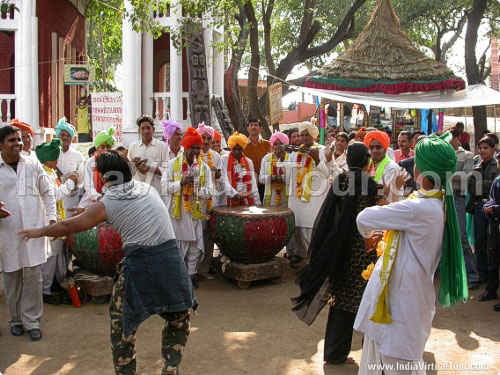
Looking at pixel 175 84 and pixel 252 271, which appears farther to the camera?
pixel 175 84

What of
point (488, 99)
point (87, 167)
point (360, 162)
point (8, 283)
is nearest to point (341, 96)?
point (488, 99)

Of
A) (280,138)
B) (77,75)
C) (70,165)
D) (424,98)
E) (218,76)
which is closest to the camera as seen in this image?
(70,165)

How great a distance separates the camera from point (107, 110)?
10930 millimetres

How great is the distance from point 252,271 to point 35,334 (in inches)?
99.8

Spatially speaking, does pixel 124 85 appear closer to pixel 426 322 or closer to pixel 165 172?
pixel 165 172

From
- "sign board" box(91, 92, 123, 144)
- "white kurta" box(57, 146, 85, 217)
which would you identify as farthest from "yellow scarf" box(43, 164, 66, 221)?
"sign board" box(91, 92, 123, 144)

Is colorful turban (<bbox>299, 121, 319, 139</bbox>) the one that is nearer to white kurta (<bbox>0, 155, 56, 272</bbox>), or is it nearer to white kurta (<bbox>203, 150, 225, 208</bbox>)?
white kurta (<bbox>203, 150, 225, 208</bbox>)

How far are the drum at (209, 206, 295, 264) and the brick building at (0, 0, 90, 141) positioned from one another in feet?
24.9

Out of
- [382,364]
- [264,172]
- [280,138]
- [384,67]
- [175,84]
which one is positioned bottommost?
[382,364]

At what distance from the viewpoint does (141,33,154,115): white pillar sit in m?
12.2

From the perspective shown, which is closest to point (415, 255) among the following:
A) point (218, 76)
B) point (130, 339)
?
point (130, 339)

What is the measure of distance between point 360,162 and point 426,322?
1.38 meters

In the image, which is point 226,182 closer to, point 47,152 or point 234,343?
point 47,152

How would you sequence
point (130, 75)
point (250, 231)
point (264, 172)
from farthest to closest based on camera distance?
point (130, 75), point (264, 172), point (250, 231)
